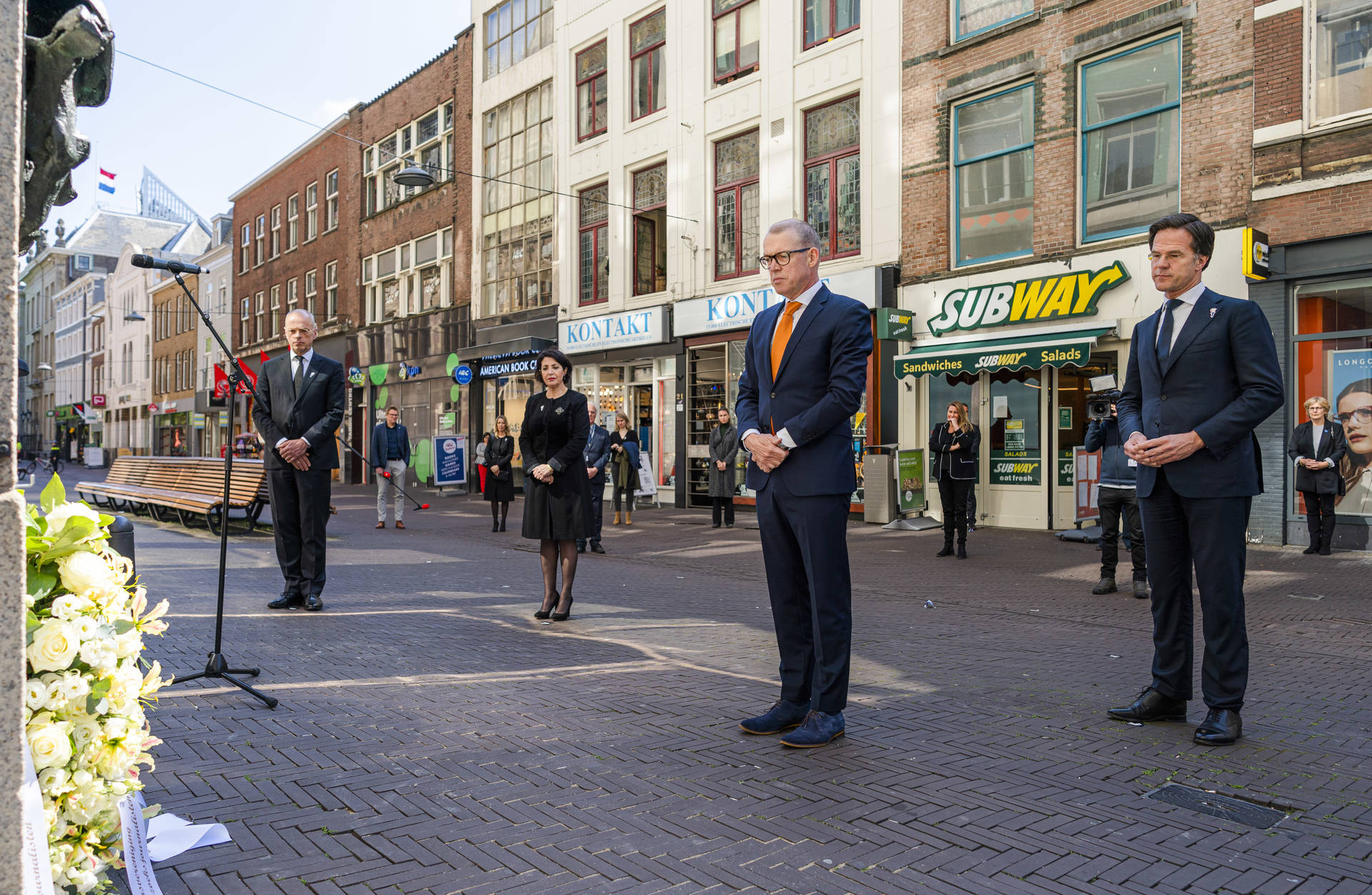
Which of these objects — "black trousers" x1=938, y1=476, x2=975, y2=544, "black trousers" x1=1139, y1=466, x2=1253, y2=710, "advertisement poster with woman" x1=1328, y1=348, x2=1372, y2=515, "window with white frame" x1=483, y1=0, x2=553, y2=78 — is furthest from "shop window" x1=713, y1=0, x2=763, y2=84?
"black trousers" x1=1139, y1=466, x2=1253, y2=710

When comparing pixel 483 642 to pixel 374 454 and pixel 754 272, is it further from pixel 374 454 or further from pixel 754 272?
pixel 754 272

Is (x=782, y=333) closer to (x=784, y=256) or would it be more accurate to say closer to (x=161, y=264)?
(x=784, y=256)

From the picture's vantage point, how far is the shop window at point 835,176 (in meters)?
17.5

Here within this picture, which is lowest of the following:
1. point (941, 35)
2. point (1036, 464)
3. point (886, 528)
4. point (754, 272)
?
point (886, 528)

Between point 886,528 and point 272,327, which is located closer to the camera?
point 886,528

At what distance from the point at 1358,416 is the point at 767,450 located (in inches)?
420

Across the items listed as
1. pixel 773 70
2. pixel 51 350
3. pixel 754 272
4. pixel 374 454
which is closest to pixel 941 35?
pixel 773 70

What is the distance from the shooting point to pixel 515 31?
25938 mm

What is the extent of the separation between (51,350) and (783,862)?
9537cm

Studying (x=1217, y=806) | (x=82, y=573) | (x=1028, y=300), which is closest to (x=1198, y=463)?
(x=1217, y=806)

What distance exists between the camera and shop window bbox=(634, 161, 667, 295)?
21.4 metres

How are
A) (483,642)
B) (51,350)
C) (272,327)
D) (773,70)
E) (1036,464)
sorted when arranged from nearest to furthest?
(483,642) < (1036,464) < (773,70) < (272,327) < (51,350)

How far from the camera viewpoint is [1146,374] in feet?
14.3

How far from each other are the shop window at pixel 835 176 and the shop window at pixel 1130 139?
4094mm
